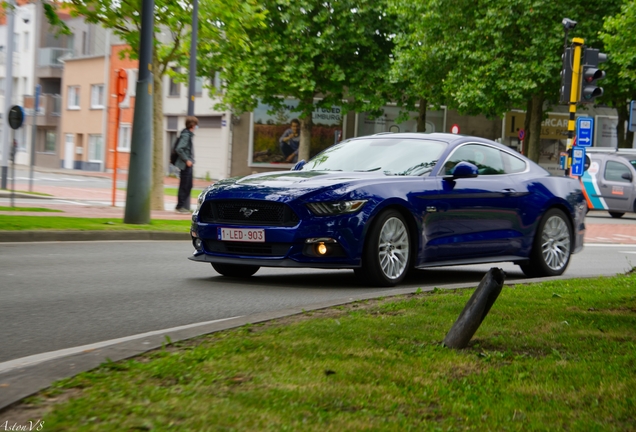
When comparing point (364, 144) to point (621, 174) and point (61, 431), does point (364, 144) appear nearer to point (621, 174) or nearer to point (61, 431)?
point (61, 431)

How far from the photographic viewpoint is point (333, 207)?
9547mm

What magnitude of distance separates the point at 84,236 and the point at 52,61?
202 ft

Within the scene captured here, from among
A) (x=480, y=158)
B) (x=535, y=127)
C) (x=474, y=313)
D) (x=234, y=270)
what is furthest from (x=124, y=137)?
(x=474, y=313)

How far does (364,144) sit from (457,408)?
7.11 meters

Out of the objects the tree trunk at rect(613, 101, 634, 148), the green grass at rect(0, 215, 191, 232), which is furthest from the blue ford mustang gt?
the tree trunk at rect(613, 101, 634, 148)

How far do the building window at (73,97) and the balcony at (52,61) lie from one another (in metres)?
2.91

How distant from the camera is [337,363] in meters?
5.21

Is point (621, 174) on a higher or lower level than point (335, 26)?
lower

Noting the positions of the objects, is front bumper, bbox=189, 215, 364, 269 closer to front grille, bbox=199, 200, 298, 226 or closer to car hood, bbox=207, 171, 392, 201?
front grille, bbox=199, 200, 298, 226

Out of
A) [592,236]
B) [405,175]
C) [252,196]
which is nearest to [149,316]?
[252,196]

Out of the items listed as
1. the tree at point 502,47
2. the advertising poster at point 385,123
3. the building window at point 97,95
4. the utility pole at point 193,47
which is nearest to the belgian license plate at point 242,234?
the utility pole at point 193,47

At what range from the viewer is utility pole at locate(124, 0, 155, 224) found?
16.3 meters

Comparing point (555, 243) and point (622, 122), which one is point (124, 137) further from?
point (555, 243)

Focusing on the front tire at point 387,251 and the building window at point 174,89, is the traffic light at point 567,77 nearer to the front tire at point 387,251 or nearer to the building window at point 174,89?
the front tire at point 387,251
